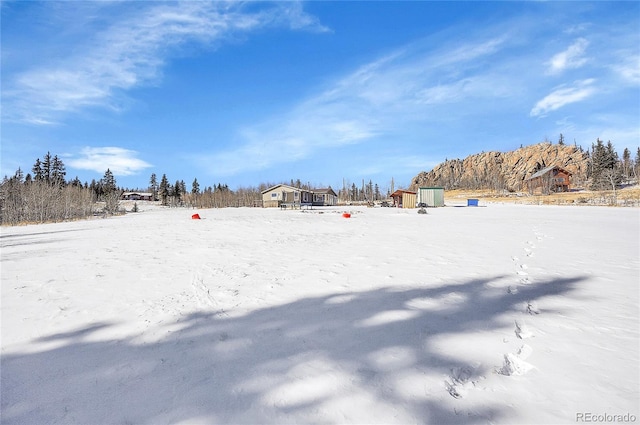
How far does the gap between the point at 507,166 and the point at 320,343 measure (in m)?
159

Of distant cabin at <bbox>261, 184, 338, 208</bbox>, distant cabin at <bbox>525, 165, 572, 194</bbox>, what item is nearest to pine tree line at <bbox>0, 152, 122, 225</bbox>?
distant cabin at <bbox>261, 184, 338, 208</bbox>

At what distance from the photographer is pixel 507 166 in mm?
136500

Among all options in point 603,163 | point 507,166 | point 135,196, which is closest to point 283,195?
point 603,163

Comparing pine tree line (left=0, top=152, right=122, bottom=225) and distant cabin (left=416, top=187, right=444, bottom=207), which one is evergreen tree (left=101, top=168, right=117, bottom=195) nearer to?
pine tree line (left=0, top=152, right=122, bottom=225)

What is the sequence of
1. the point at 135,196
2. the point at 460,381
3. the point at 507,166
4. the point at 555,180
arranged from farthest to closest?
the point at 507,166 < the point at 135,196 < the point at 555,180 < the point at 460,381

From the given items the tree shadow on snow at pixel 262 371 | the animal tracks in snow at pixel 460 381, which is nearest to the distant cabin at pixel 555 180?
the tree shadow on snow at pixel 262 371

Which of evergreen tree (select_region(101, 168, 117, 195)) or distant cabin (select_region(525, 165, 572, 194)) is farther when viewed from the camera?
evergreen tree (select_region(101, 168, 117, 195))

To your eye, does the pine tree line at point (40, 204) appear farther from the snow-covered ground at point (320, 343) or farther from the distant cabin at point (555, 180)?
the distant cabin at point (555, 180)

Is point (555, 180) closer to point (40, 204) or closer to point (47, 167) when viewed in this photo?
point (40, 204)

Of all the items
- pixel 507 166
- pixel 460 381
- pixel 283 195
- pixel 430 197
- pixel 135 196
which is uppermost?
pixel 507 166

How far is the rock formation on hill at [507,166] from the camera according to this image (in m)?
108

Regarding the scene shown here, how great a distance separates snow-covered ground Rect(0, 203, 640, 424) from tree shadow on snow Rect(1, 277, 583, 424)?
2 centimetres

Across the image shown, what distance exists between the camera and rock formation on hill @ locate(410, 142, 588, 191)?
108 m

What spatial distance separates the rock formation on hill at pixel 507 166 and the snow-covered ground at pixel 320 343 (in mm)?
104984
